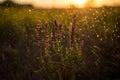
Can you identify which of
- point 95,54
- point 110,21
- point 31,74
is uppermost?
point 110,21

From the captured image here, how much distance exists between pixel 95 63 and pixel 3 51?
1163mm

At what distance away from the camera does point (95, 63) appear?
119 inches

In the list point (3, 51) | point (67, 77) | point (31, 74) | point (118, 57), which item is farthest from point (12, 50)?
point (118, 57)

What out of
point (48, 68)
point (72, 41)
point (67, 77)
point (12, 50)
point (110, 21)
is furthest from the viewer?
point (110, 21)

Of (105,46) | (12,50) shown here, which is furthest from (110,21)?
(12,50)

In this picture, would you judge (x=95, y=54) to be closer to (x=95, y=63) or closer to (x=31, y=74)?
(x=95, y=63)

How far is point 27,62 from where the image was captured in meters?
3.34

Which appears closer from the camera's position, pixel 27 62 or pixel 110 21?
pixel 27 62

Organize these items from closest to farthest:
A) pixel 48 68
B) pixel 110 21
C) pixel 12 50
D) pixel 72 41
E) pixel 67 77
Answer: pixel 67 77 → pixel 48 68 → pixel 72 41 → pixel 12 50 → pixel 110 21

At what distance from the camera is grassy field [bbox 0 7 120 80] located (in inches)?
114

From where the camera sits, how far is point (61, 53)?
325 centimetres

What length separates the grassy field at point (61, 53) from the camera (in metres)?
2.89

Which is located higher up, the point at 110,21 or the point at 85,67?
the point at 110,21

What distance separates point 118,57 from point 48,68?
69 centimetres
